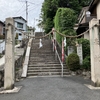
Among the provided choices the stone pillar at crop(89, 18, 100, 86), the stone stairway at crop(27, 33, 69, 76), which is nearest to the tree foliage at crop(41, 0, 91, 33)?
the stone stairway at crop(27, 33, 69, 76)

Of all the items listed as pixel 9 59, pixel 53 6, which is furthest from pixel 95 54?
pixel 53 6

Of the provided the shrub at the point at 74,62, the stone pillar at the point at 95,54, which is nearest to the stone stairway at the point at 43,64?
the shrub at the point at 74,62

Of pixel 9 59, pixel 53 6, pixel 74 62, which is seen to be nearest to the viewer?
pixel 9 59

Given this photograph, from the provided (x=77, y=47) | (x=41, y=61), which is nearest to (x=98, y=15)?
(x=77, y=47)

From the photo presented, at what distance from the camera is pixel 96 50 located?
5.64 metres

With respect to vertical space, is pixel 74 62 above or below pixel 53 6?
below

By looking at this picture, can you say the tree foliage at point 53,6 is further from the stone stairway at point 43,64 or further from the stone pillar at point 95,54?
the stone pillar at point 95,54

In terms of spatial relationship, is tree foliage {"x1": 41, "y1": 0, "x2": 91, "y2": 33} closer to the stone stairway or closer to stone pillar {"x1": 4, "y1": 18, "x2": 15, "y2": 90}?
the stone stairway

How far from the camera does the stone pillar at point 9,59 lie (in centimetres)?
538

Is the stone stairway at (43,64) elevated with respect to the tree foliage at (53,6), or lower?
lower

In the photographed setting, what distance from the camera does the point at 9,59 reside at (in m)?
5.53

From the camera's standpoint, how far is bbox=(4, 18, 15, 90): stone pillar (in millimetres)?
5375

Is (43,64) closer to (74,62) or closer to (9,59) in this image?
(74,62)

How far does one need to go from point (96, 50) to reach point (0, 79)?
4.49m
